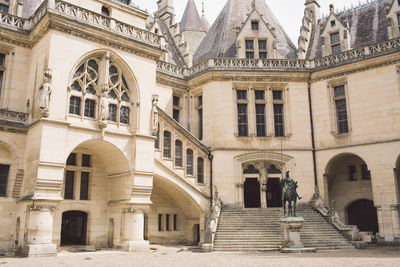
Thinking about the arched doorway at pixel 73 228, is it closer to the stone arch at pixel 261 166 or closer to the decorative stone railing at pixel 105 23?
the stone arch at pixel 261 166

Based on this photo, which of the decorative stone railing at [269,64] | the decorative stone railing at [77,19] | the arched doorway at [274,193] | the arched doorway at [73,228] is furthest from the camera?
the arched doorway at [274,193]

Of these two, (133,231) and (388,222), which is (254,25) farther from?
(133,231)

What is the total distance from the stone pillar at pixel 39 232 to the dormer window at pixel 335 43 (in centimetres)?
2078

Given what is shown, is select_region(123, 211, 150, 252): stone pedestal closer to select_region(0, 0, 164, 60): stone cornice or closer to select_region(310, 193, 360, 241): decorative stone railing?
select_region(0, 0, 164, 60): stone cornice

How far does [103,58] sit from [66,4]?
119 inches

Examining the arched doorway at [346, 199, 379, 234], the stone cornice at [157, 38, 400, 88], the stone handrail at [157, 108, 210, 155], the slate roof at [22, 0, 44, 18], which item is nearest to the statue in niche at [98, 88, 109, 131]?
the stone handrail at [157, 108, 210, 155]

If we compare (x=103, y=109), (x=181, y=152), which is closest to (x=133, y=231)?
(x=181, y=152)

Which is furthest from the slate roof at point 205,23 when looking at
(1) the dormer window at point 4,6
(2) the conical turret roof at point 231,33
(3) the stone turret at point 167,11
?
(1) the dormer window at point 4,6

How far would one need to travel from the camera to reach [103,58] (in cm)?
2008

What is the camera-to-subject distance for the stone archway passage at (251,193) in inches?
1070

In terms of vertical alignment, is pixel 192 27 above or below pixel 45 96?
above

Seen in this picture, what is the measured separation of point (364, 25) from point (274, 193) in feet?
43.5

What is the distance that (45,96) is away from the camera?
1727 cm

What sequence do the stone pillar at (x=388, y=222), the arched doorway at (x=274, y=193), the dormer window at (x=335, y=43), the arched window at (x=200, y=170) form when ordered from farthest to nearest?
the arched doorway at (x=274, y=193)
the dormer window at (x=335, y=43)
the arched window at (x=200, y=170)
the stone pillar at (x=388, y=222)
